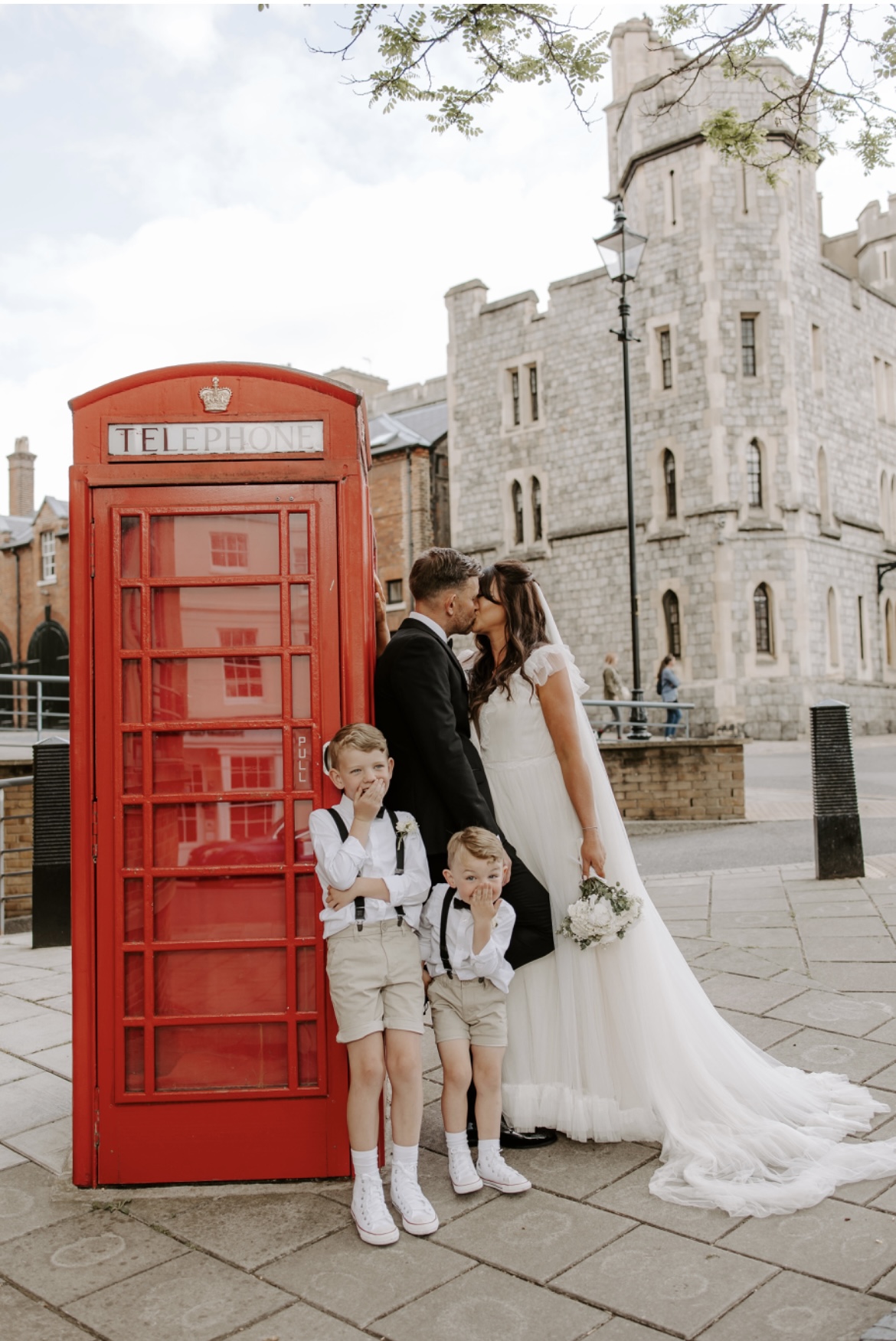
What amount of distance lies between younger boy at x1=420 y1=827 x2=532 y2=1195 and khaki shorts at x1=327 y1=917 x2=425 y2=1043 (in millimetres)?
141

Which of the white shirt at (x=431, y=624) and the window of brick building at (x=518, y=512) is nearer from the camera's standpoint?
the white shirt at (x=431, y=624)

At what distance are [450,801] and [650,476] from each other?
25748mm

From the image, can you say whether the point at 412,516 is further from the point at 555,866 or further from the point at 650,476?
the point at 555,866

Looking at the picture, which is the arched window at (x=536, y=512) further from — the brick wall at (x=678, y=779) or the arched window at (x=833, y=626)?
the brick wall at (x=678, y=779)

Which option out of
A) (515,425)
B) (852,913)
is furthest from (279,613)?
(515,425)

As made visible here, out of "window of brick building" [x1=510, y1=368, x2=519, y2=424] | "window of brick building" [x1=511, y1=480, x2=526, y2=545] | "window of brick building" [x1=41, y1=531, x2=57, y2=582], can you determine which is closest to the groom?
"window of brick building" [x1=511, y1=480, x2=526, y2=545]

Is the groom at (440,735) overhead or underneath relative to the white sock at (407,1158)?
overhead

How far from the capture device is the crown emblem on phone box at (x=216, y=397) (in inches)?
141

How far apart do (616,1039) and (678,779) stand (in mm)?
9653

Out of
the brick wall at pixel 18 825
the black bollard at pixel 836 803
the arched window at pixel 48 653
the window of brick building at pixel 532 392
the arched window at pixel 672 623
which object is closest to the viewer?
the black bollard at pixel 836 803

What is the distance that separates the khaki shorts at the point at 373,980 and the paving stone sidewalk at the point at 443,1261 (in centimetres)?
57

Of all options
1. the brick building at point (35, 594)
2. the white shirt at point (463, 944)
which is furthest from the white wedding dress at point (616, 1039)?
the brick building at point (35, 594)

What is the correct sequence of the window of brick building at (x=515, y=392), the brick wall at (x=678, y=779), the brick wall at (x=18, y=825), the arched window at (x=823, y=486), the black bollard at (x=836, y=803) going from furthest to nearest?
the window of brick building at (x=515, y=392)
the arched window at (x=823, y=486)
the brick wall at (x=18, y=825)
the brick wall at (x=678, y=779)
the black bollard at (x=836, y=803)

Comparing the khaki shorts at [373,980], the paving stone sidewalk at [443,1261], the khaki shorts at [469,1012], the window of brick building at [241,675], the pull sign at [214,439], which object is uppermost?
the pull sign at [214,439]
